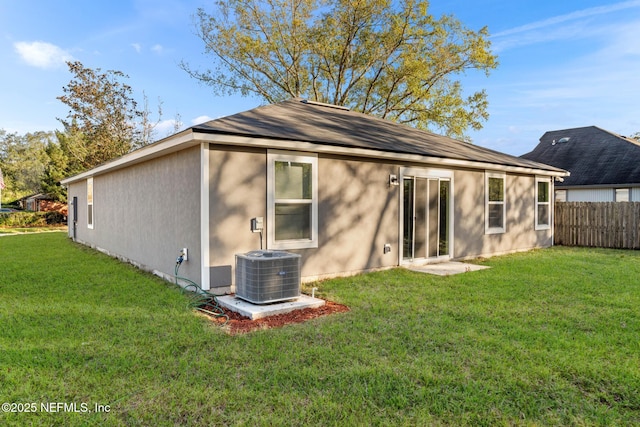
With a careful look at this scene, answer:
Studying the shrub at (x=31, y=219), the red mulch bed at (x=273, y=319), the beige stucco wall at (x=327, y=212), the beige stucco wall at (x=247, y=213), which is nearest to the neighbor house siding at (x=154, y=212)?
the beige stucco wall at (x=247, y=213)

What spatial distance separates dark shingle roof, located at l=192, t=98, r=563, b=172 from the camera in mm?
6230

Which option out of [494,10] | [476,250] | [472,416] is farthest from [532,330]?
[494,10]

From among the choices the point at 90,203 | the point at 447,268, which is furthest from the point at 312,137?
the point at 90,203

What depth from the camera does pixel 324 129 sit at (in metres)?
7.77

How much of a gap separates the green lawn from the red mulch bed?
0.20 metres

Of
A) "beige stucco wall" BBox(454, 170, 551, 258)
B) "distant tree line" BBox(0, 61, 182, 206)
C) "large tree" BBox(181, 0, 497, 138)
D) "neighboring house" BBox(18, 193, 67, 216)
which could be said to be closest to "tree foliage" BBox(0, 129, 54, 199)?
"neighboring house" BBox(18, 193, 67, 216)

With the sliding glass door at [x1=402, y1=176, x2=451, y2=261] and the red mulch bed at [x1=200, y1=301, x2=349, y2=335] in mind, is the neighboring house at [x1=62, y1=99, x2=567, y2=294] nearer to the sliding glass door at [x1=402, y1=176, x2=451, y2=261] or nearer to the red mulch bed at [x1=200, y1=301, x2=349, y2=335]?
the sliding glass door at [x1=402, y1=176, x2=451, y2=261]

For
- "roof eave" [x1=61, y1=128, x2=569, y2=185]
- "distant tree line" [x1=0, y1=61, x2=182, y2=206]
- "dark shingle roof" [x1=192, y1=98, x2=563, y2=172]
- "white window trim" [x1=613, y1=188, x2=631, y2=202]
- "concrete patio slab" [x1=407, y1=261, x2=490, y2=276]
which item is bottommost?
"concrete patio slab" [x1=407, y1=261, x2=490, y2=276]

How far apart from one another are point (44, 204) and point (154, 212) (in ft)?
98.9

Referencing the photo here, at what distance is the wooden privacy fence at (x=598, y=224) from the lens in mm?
11820

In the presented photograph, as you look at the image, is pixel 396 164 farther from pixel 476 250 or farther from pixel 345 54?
pixel 345 54

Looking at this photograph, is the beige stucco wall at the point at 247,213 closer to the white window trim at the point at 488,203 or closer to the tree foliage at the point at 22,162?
the white window trim at the point at 488,203

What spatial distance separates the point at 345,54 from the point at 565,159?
45.3 ft

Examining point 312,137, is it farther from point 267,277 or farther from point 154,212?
point 154,212
